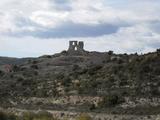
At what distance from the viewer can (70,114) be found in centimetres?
5603

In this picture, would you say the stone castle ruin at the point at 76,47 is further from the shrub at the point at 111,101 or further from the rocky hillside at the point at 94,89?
the shrub at the point at 111,101

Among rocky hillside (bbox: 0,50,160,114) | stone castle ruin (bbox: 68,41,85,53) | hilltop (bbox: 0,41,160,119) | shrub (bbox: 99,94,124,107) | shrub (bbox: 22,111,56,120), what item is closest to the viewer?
shrub (bbox: 22,111,56,120)

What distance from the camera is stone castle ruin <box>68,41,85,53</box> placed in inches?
4764

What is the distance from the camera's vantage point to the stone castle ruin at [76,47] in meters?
121

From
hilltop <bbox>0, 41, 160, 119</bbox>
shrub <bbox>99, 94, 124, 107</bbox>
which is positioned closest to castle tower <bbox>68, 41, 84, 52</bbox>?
hilltop <bbox>0, 41, 160, 119</bbox>

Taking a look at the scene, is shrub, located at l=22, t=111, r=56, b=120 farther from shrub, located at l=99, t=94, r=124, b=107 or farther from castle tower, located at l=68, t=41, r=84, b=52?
castle tower, located at l=68, t=41, r=84, b=52

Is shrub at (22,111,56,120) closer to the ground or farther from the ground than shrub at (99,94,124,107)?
closer to the ground

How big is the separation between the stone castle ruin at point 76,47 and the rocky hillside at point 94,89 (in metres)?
26.4

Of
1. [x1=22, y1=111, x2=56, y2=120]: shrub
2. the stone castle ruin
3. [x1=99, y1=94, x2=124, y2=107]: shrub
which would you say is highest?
the stone castle ruin

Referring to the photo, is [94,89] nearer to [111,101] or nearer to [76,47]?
[111,101]

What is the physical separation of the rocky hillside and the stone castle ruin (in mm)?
26411

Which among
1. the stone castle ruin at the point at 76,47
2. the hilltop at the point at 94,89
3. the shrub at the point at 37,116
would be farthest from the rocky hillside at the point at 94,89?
the stone castle ruin at the point at 76,47

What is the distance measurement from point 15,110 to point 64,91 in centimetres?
1324

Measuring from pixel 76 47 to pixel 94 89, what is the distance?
50.9 metres
